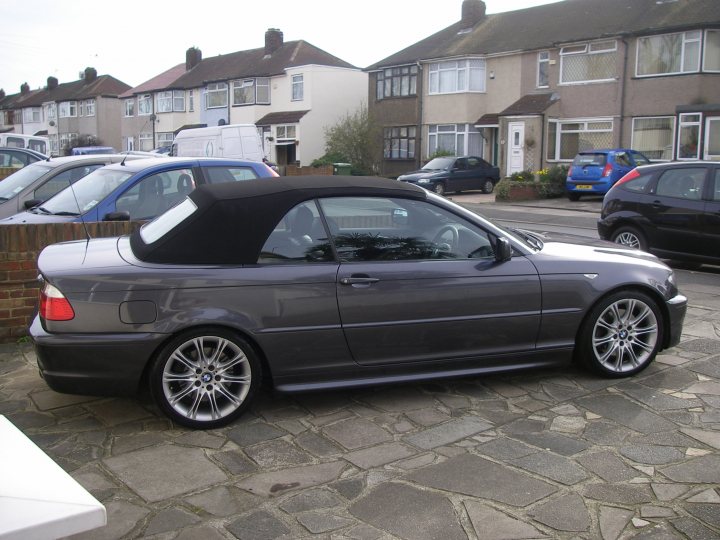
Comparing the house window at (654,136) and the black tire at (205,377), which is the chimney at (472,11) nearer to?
the house window at (654,136)

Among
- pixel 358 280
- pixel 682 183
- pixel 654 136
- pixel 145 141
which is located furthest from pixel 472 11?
pixel 358 280

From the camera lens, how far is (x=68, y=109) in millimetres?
69875

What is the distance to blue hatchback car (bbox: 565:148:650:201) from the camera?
976 inches

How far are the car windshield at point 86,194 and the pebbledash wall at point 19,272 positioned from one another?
1.26 metres

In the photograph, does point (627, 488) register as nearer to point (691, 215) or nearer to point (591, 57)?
point (691, 215)

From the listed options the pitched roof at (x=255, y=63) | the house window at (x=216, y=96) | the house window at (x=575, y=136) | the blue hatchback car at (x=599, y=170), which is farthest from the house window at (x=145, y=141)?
the blue hatchback car at (x=599, y=170)

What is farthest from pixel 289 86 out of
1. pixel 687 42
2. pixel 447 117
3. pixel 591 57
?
pixel 687 42

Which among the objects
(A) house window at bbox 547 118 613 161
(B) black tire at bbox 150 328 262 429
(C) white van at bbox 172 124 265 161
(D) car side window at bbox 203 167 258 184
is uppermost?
(A) house window at bbox 547 118 613 161

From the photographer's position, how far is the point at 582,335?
5367mm

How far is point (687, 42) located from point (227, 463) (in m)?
28.8

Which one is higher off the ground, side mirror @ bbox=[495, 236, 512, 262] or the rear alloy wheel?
side mirror @ bbox=[495, 236, 512, 262]

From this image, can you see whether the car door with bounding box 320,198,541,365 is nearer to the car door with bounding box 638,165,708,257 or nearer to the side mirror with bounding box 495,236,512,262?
the side mirror with bounding box 495,236,512,262

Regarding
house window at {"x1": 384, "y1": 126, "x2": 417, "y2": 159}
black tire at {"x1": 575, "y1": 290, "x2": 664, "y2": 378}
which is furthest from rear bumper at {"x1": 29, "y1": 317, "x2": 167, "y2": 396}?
house window at {"x1": 384, "y1": 126, "x2": 417, "y2": 159}

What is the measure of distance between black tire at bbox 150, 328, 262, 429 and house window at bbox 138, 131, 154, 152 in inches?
2269
